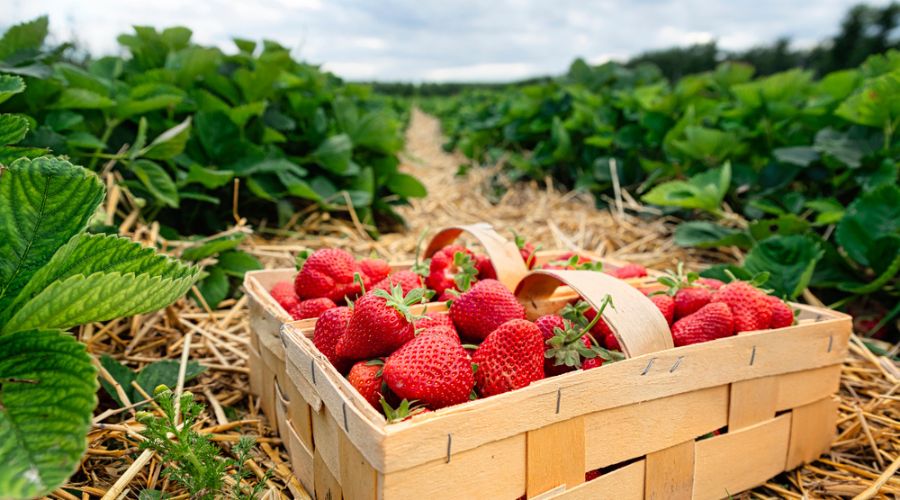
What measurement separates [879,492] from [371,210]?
256 centimetres

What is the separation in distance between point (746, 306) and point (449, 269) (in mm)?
658

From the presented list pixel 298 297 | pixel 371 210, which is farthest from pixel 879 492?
pixel 371 210

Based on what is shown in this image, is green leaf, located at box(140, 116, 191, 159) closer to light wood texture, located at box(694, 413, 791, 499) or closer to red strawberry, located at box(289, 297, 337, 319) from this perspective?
red strawberry, located at box(289, 297, 337, 319)

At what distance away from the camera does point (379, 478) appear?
2.80ft

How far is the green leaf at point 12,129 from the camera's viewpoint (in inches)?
44.8

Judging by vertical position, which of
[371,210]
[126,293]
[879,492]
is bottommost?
[879,492]

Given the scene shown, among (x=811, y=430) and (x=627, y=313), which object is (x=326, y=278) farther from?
(x=811, y=430)

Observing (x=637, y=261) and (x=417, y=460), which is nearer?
(x=417, y=460)

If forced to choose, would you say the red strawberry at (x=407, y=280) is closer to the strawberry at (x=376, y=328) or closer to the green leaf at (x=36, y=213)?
the strawberry at (x=376, y=328)

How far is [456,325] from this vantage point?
1.21 metres

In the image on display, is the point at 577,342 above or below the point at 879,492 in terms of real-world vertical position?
above

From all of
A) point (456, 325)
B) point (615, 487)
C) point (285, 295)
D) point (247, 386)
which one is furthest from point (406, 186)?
point (615, 487)

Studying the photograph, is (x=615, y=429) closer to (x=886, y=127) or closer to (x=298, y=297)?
(x=298, y=297)

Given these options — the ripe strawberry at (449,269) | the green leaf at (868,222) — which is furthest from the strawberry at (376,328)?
the green leaf at (868,222)
